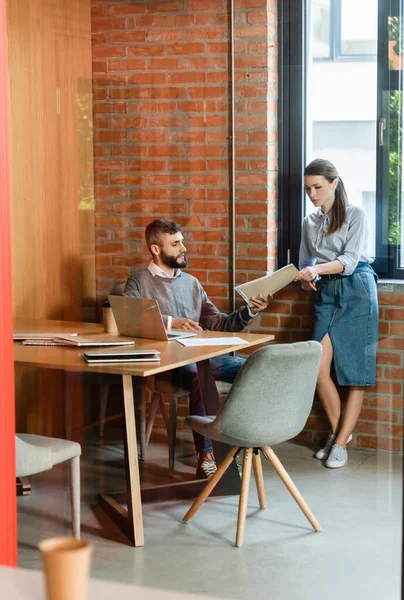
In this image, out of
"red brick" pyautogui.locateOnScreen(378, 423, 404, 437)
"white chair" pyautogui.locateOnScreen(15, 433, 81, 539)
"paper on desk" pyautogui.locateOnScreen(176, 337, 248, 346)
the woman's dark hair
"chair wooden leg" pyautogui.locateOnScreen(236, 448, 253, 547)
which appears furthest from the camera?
"white chair" pyautogui.locateOnScreen(15, 433, 81, 539)

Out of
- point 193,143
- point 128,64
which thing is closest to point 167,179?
point 193,143

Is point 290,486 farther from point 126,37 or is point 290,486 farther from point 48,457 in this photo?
point 126,37

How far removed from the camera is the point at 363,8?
2.45 meters

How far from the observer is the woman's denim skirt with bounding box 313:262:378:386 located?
8.23 feet

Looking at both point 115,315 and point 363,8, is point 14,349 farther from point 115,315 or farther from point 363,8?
point 363,8

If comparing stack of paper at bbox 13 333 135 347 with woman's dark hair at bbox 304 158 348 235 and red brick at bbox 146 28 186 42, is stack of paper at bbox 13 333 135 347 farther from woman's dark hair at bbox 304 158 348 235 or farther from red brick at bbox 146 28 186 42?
red brick at bbox 146 28 186 42

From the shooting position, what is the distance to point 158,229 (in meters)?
2.84

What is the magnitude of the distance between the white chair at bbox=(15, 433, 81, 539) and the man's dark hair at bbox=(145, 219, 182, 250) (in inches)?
27.3

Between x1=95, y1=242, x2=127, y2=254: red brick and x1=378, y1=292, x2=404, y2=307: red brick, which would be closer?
x1=378, y1=292, x2=404, y2=307: red brick

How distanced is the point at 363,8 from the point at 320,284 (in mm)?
755

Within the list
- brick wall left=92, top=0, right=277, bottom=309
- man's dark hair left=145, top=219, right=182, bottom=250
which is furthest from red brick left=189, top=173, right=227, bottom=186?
man's dark hair left=145, top=219, right=182, bottom=250

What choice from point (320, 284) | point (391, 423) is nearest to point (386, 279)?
point (320, 284)

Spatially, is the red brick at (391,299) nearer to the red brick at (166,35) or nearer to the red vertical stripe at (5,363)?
the red brick at (166,35)

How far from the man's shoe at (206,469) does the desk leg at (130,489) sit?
213 millimetres
